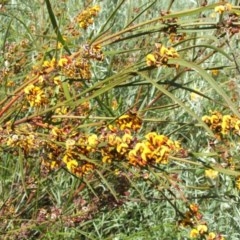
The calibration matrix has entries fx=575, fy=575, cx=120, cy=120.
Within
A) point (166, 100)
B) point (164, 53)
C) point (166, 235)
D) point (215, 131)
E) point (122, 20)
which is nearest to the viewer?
point (164, 53)

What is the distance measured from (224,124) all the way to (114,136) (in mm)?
230

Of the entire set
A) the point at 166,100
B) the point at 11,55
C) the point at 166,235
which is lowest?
the point at 166,235

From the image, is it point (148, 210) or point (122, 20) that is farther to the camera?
point (122, 20)

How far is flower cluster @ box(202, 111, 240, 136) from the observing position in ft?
3.38

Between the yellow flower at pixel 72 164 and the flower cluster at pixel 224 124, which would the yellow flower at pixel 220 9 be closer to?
the flower cluster at pixel 224 124

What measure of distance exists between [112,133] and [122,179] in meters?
0.53

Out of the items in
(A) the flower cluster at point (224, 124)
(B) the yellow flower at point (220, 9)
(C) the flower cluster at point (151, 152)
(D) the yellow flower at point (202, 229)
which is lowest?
(D) the yellow flower at point (202, 229)

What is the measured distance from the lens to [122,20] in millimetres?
3518

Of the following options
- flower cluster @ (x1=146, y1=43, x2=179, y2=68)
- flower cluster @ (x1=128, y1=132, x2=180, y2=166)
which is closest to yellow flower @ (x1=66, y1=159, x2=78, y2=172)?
flower cluster @ (x1=128, y1=132, x2=180, y2=166)

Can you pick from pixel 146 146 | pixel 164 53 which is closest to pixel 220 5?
pixel 164 53

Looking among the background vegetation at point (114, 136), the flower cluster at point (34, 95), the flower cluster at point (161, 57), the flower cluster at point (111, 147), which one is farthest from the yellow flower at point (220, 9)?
the flower cluster at point (34, 95)

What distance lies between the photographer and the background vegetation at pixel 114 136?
0.93 meters

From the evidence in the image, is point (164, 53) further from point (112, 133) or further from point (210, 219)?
point (210, 219)

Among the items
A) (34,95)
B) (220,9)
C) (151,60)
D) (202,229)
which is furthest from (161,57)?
(202,229)
